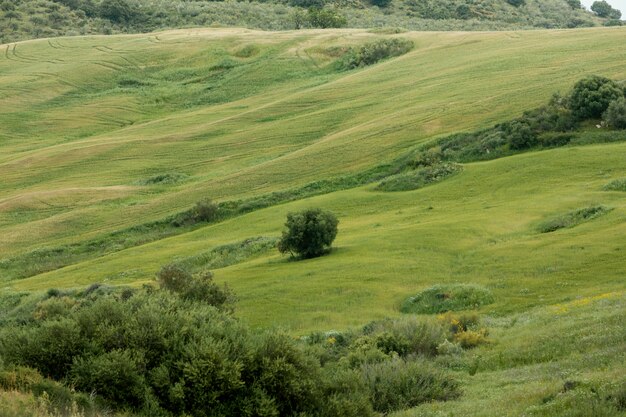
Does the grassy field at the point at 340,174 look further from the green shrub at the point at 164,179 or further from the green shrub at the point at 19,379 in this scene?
the green shrub at the point at 19,379

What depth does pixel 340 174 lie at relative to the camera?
59.9 metres

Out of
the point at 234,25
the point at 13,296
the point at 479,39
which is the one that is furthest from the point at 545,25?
the point at 13,296

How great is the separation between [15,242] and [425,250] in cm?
2975

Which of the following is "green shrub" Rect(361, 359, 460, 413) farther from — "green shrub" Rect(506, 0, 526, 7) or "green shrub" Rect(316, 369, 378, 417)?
"green shrub" Rect(506, 0, 526, 7)

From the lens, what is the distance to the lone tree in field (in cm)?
3897

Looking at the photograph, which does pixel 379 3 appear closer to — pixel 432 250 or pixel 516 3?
pixel 516 3

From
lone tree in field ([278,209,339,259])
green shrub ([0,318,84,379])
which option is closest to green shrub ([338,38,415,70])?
lone tree in field ([278,209,339,259])

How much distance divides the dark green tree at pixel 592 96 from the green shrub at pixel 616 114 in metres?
0.75

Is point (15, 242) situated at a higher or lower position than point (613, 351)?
lower

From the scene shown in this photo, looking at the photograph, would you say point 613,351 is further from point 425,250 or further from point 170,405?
point 425,250

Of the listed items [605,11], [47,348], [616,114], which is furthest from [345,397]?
[605,11]

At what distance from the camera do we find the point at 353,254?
123 ft

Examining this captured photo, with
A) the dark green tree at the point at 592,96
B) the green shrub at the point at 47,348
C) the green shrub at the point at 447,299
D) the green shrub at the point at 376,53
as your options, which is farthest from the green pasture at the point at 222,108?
the green shrub at the point at 47,348

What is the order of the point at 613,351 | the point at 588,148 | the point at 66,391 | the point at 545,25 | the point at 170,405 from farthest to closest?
the point at 545,25 → the point at 588,148 → the point at 613,351 → the point at 170,405 → the point at 66,391
